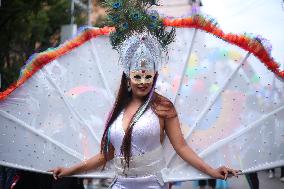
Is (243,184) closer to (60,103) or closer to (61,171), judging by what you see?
(60,103)

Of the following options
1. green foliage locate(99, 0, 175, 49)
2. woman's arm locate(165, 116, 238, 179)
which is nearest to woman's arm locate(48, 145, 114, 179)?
woman's arm locate(165, 116, 238, 179)

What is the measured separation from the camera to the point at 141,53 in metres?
3.68

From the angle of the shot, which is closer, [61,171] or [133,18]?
[133,18]

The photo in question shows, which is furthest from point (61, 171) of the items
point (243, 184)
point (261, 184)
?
point (243, 184)

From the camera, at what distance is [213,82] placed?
13.9 ft

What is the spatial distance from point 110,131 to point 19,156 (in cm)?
109

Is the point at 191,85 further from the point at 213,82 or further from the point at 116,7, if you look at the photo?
the point at 116,7

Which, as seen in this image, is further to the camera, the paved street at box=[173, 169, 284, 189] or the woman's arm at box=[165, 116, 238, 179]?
the paved street at box=[173, 169, 284, 189]

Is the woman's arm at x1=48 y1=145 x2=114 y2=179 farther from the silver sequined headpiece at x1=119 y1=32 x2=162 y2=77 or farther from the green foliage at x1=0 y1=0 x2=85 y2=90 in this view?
the green foliage at x1=0 y1=0 x2=85 y2=90

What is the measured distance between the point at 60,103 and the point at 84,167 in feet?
2.21

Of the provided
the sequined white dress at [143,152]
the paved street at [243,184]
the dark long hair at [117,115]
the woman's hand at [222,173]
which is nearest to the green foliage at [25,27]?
the paved street at [243,184]

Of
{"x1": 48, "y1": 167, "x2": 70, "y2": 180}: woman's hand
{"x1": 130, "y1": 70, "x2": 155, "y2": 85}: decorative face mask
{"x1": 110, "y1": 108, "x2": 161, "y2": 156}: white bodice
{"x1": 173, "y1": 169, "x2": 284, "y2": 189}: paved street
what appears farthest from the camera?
{"x1": 173, "y1": 169, "x2": 284, "y2": 189}: paved street

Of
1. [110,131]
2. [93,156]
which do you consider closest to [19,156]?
[93,156]

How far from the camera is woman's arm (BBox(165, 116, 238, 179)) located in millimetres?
3686
